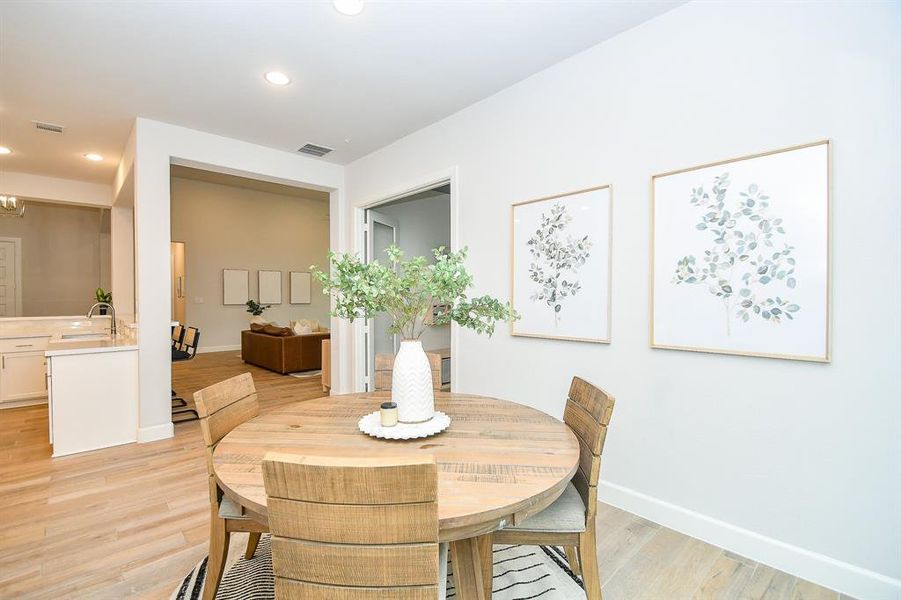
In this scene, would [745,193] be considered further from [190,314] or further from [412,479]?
[190,314]

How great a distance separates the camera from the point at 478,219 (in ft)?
10.5

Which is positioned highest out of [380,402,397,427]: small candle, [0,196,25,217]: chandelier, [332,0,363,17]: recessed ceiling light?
[332,0,363,17]: recessed ceiling light

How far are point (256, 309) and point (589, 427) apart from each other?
8116mm

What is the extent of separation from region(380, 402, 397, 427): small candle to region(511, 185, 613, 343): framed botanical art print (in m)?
1.40

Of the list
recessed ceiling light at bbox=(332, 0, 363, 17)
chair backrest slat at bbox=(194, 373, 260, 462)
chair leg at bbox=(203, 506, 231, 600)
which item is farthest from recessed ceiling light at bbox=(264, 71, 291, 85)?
chair leg at bbox=(203, 506, 231, 600)

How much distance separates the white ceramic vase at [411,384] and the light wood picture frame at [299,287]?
8492mm

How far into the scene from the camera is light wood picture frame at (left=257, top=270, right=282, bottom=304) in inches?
355

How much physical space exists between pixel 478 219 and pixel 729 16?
5.85 ft

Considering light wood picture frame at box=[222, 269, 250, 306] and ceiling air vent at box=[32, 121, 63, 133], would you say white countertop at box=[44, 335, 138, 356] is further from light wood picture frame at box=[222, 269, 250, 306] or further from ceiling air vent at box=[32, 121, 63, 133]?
light wood picture frame at box=[222, 269, 250, 306]

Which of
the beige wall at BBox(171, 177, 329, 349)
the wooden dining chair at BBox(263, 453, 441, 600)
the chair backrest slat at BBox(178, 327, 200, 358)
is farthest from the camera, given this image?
the beige wall at BBox(171, 177, 329, 349)

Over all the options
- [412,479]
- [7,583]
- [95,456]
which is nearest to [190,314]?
[95,456]

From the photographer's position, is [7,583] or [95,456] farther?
[95,456]

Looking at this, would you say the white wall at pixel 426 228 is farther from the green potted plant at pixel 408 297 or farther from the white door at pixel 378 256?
the green potted plant at pixel 408 297

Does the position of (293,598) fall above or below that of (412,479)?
below
